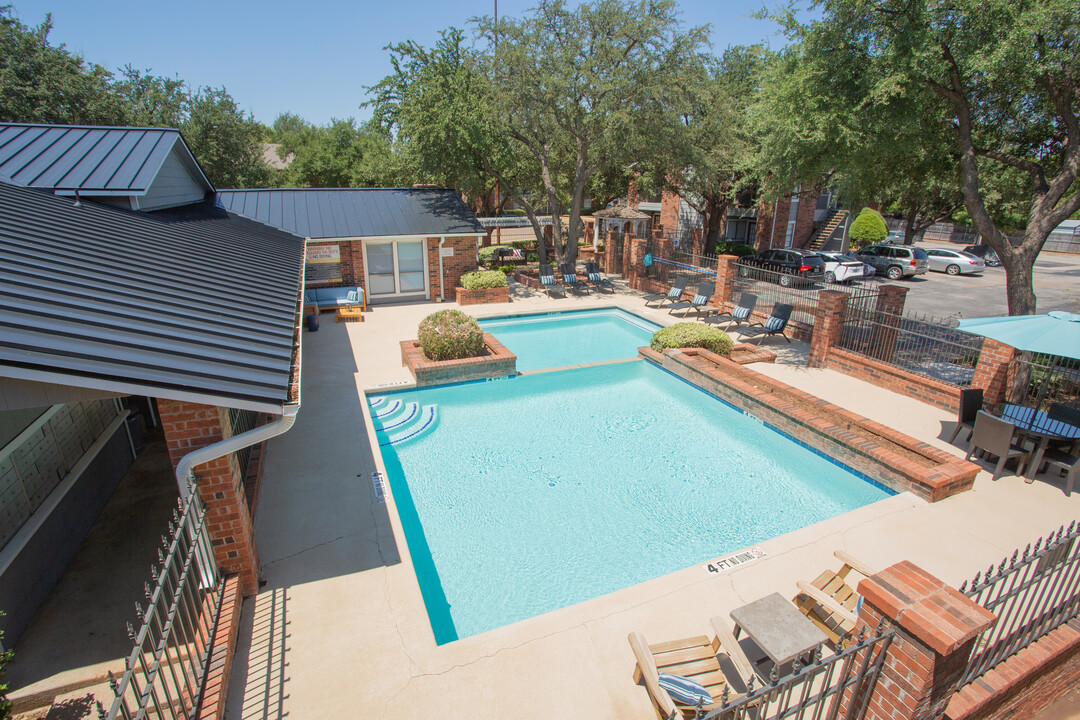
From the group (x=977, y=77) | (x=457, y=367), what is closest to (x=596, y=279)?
(x=457, y=367)

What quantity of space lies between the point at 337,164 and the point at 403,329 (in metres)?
27.2

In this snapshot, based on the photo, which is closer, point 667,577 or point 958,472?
point 667,577

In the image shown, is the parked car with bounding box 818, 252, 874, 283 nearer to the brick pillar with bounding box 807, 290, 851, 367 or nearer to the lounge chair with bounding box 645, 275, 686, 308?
the lounge chair with bounding box 645, 275, 686, 308

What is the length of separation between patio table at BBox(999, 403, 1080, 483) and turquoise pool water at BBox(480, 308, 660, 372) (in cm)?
770

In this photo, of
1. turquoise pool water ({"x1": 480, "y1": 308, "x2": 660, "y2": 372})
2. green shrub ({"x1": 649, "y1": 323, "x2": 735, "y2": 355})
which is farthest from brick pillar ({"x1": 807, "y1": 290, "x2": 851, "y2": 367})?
turquoise pool water ({"x1": 480, "y1": 308, "x2": 660, "y2": 372})

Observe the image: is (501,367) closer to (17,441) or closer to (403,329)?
(403,329)

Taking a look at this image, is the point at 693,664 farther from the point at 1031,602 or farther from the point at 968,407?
the point at 968,407

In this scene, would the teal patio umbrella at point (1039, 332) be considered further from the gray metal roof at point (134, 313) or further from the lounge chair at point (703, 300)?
the gray metal roof at point (134, 313)

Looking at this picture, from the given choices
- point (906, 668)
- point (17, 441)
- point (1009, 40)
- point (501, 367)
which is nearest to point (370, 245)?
point (501, 367)

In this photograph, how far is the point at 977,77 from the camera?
1044 cm

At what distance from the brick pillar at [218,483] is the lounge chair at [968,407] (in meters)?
10.1

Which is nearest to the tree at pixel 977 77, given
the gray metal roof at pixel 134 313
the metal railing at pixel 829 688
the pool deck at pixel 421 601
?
the pool deck at pixel 421 601

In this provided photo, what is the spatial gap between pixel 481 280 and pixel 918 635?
16.1 metres

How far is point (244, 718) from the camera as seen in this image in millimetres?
3951
